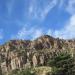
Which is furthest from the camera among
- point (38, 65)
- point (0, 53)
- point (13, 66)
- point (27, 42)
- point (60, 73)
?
point (27, 42)

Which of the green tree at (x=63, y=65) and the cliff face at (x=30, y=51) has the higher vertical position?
the cliff face at (x=30, y=51)

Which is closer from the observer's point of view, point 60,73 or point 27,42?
point 60,73

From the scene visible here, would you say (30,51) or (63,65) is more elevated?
(30,51)

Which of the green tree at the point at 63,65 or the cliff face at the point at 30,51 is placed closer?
the green tree at the point at 63,65

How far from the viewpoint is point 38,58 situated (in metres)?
136

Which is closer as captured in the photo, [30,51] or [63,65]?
[63,65]

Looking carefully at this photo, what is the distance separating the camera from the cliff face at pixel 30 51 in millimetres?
135500

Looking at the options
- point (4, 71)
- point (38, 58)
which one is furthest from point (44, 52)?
point (4, 71)

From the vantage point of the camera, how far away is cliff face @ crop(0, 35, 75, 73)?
136 m

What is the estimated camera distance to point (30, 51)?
143125 mm

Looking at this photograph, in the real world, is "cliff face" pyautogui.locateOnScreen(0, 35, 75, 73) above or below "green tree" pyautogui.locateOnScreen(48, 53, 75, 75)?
above

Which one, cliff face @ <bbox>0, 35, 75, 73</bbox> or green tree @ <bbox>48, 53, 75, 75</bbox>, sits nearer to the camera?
green tree @ <bbox>48, 53, 75, 75</bbox>

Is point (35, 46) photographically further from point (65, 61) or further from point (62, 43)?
point (65, 61)

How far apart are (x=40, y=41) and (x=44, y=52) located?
60.9 feet
